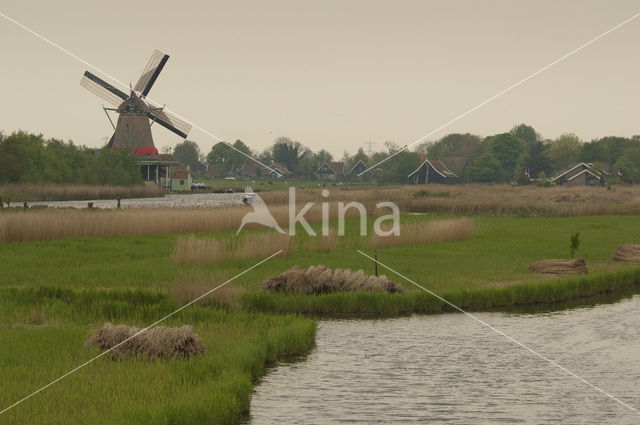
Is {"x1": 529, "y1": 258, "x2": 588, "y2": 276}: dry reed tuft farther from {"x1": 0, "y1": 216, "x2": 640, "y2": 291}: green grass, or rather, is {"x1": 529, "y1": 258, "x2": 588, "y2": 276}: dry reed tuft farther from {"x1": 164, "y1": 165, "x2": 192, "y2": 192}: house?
{"x1": 164, "y1": 165, "x2": 192, "y2": 192}: house

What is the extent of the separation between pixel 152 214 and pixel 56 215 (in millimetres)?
5544

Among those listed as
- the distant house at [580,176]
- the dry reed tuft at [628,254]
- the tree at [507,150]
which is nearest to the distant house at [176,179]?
the distant house at [580,176]

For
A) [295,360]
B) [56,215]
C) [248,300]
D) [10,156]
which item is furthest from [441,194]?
[295,360]

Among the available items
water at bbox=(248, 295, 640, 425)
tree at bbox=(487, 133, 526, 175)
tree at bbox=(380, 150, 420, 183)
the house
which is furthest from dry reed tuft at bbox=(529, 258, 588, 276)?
tree at bbox=(487, 133, 526, 175)

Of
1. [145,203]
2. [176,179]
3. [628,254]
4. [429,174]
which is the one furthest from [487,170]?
[628,254]

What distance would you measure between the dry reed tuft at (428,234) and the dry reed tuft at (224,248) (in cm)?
589

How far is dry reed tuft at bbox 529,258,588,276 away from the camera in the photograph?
3200cm

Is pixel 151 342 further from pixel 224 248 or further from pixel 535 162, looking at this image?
pixel 535 162

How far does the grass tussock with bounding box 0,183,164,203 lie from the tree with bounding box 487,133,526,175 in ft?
295

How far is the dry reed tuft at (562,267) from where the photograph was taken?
32.0 metres

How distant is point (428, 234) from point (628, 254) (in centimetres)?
1006

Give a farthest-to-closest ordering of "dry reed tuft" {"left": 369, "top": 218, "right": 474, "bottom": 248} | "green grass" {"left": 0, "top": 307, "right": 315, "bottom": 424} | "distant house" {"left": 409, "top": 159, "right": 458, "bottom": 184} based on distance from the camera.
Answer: "distant house" {"left": 409, "top": 159, "right": 458, "bottom": 184}
"dry reed tuft" {"left": 369, "top": 218, "right": 474, "bottom": 248}
"green grass" {"left": 0, "top": 307, "right": 315, "bottom": 424}

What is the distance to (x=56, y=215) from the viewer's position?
1596 inches

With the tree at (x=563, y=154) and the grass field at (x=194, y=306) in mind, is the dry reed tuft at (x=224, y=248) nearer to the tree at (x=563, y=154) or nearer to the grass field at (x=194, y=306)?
the grass field at (x=194, y=306)
